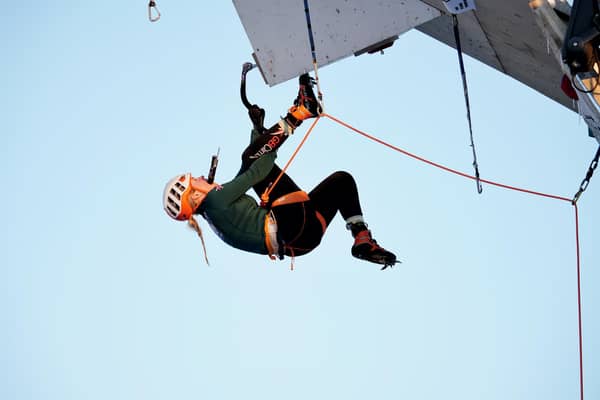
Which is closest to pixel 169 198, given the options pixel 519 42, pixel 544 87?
pixel 519 42

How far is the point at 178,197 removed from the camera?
694cm

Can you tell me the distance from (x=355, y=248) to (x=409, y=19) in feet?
6.87

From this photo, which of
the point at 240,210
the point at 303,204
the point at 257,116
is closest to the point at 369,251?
the point at 303,204

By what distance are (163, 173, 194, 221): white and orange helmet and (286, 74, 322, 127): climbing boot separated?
721 millimetres

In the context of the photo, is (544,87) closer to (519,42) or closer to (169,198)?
(519,42)

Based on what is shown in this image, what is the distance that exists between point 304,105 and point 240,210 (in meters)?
0.75

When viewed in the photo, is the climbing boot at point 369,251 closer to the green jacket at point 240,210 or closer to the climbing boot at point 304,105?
the green jacket at point 240,210

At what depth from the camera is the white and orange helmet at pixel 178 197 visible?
22.8ft

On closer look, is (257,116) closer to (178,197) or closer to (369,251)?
(178,197)

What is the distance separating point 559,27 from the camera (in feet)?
23.0

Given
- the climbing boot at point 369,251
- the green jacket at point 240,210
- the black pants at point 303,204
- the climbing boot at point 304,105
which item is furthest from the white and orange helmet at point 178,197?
the climbing boot at point 369,251

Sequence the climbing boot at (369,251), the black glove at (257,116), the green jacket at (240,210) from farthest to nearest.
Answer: the black glove at (257,116)
the climbing boot at (369,251)
the green jacket at (240,210)

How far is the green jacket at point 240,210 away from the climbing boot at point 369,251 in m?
0.57

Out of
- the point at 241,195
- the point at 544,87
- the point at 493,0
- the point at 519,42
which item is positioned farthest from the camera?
the point at 544,87
